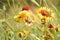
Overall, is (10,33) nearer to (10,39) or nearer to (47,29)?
(10,39)

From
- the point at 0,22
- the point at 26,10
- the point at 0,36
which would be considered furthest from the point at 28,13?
the point at 0,36

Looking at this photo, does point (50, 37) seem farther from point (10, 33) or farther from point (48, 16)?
point (10, 33)

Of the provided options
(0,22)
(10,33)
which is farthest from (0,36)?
(0,22)

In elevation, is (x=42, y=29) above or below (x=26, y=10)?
below

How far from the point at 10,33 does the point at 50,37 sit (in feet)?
0.74

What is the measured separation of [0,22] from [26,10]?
6.4 inches

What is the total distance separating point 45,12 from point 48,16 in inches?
1.3

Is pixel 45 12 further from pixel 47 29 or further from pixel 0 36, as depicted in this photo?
pixel 0 36

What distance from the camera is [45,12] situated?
4.89ft

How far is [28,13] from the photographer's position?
54.4 inches

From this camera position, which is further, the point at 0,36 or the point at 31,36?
the point at 0,36

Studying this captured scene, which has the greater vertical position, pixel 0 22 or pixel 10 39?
pixel 0 22


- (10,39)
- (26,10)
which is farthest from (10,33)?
(26,10)

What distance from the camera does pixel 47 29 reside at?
1507 mm
